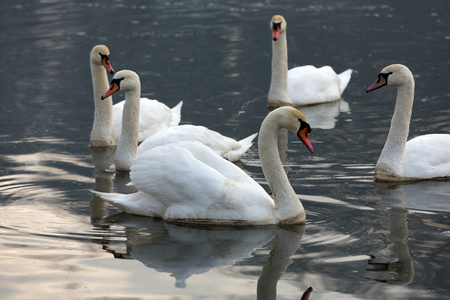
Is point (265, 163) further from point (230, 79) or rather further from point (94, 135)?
point (230, 79)

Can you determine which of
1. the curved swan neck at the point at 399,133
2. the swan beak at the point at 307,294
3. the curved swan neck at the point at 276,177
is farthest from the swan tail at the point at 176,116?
the swan beak at the point at 307,294

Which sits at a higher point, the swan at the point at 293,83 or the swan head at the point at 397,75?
the swan head at the point at 397,75

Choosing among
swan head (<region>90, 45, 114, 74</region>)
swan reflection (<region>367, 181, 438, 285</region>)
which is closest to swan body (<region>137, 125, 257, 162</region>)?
swan head (<region>90, 45, 114, 74</region>)

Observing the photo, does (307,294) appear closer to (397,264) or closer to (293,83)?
(397,264)

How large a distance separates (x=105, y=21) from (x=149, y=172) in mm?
17366

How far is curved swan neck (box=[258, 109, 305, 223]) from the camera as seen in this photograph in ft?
27.4

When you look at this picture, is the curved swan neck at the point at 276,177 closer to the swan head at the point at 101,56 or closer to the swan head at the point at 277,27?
the swan head at the point at 101,56

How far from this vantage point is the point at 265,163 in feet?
27.8

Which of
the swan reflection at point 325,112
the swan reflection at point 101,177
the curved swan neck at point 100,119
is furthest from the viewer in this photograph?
the swan reflection at point 325,112

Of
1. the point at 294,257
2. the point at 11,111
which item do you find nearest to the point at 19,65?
the point at 11,111

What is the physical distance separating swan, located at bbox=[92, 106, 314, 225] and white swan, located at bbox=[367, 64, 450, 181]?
2.13m

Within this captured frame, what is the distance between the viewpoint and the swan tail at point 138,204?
8.81m

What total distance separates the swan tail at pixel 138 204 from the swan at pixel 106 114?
367 centimetres

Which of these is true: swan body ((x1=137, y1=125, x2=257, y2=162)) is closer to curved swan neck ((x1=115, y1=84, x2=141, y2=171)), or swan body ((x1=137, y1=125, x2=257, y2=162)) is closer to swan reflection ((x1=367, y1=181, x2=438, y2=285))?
curved swan neck ((x1=115, y1=84, x2=141, y2=171))
